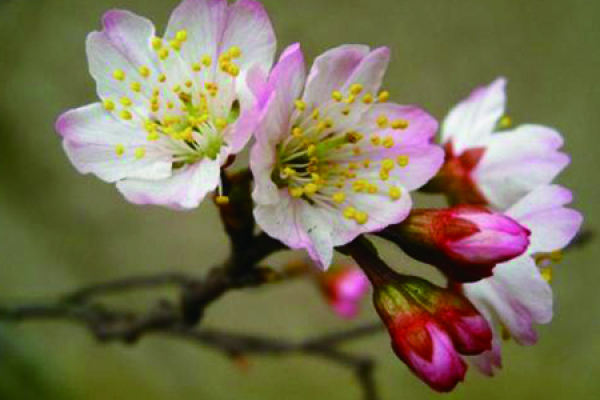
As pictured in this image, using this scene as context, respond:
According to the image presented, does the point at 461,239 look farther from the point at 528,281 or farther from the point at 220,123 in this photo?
the point at 220,123

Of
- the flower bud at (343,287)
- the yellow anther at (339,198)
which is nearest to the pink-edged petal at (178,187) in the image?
the yellow anther at (339,198)

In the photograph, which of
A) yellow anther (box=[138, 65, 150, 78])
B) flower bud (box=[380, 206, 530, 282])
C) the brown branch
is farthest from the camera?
the brown branch

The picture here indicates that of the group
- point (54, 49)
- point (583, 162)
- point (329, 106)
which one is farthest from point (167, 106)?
point (583, 162)

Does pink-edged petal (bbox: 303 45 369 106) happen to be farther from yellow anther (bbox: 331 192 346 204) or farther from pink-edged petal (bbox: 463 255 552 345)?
pink-edged petal (bbox: 463 255 552 345)

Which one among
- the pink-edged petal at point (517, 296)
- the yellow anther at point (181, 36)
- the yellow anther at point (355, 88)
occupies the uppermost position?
the yellow anther at point (181, 36)

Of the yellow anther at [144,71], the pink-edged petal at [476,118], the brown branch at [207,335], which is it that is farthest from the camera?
the brown branch at [207,335]

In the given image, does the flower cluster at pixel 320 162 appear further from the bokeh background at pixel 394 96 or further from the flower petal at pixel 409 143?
the bokeh background at pixel 394 96

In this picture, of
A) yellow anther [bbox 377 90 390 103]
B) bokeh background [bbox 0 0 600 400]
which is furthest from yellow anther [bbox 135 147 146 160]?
bokeh background [bbox 0 0 600 400]
